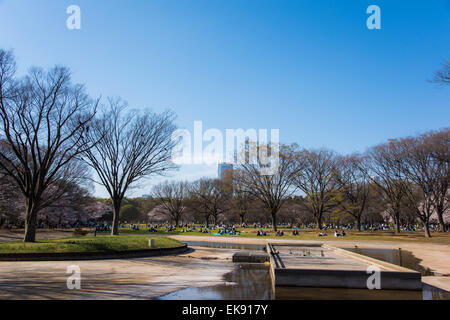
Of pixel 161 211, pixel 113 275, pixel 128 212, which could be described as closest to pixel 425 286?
pixel 113 275

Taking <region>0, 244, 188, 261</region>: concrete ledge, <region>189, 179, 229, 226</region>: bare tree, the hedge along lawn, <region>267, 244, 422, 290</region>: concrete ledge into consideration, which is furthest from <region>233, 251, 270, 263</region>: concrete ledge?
<region>189, 179, 229, 226</region>: bare tree

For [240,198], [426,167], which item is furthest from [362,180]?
[240,198]

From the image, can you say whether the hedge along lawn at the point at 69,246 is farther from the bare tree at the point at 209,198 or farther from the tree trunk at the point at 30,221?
the bare tree at the point at 209,198

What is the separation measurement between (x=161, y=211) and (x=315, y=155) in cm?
4922

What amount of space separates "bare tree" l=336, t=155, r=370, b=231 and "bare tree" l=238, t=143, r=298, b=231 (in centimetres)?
914

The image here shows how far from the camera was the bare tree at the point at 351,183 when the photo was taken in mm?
50062

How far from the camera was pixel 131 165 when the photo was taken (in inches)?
1069

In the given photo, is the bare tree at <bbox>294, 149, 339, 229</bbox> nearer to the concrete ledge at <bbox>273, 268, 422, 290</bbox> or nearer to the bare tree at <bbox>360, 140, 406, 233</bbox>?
the bare tree at <bbox>360, 140, 406, 233</bbox>

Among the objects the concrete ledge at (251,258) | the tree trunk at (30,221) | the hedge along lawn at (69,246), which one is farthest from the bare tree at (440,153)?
the tree trunk at (30,221)

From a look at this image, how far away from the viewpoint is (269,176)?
161ft

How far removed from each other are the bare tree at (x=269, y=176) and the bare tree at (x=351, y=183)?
9.14 meters

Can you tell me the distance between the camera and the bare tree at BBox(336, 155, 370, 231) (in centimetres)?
5006

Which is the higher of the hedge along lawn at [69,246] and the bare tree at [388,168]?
the bare tree at [388,168]
